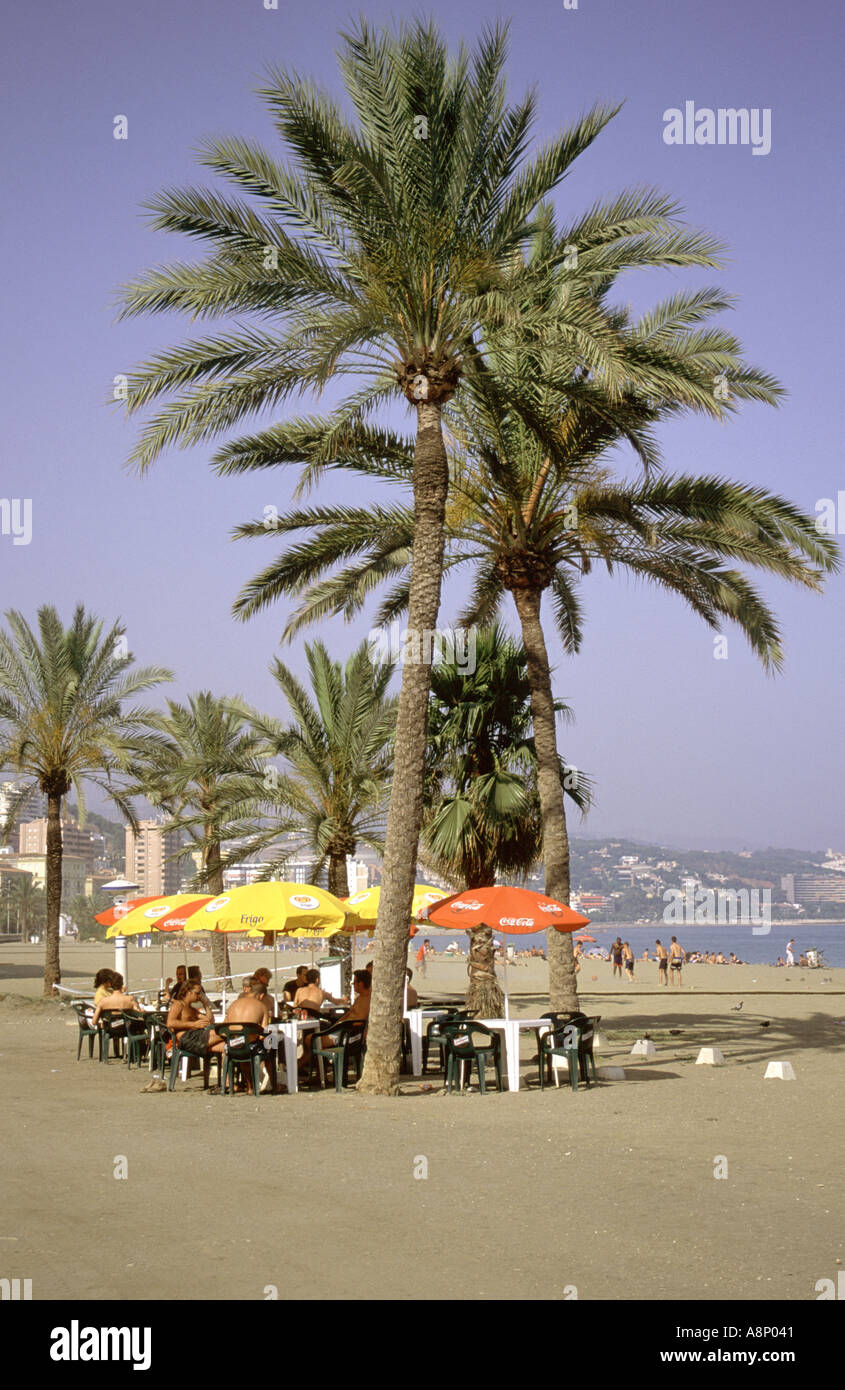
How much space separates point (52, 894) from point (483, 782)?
12571 mm

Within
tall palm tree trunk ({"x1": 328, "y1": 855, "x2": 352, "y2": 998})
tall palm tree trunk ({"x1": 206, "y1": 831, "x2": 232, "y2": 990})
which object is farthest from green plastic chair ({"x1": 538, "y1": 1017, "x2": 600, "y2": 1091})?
tall palm tree trunk ({"x1": 328, "y1": 855, "x2": 352, "y2": 998})

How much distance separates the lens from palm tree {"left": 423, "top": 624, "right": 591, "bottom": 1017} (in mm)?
21703

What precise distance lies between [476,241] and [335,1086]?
1019cm

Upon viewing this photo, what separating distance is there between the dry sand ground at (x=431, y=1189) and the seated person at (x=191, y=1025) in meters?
0.62

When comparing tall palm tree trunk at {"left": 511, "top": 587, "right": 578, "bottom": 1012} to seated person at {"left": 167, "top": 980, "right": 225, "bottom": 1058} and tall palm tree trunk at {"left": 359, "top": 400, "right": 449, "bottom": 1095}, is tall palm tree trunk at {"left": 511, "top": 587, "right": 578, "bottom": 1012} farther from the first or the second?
seated person at {"left": 167, "top": 980, "right": 225, "bottom": 1058}

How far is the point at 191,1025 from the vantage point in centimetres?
1539

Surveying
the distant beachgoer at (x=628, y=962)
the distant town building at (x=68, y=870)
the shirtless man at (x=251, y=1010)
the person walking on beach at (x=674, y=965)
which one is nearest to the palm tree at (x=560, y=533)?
the shirtless man at (x=251, y=1010)

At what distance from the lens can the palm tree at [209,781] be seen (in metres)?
27.4

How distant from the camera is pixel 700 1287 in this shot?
6.18 metres

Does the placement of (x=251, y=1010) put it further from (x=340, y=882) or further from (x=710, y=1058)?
(x=340, y=882)

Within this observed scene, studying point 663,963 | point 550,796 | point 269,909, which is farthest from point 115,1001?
point 663,963

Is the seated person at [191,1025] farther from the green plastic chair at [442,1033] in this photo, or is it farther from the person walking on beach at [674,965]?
the person walking on beach at [674,965]

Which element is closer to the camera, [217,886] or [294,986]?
[294,986]
